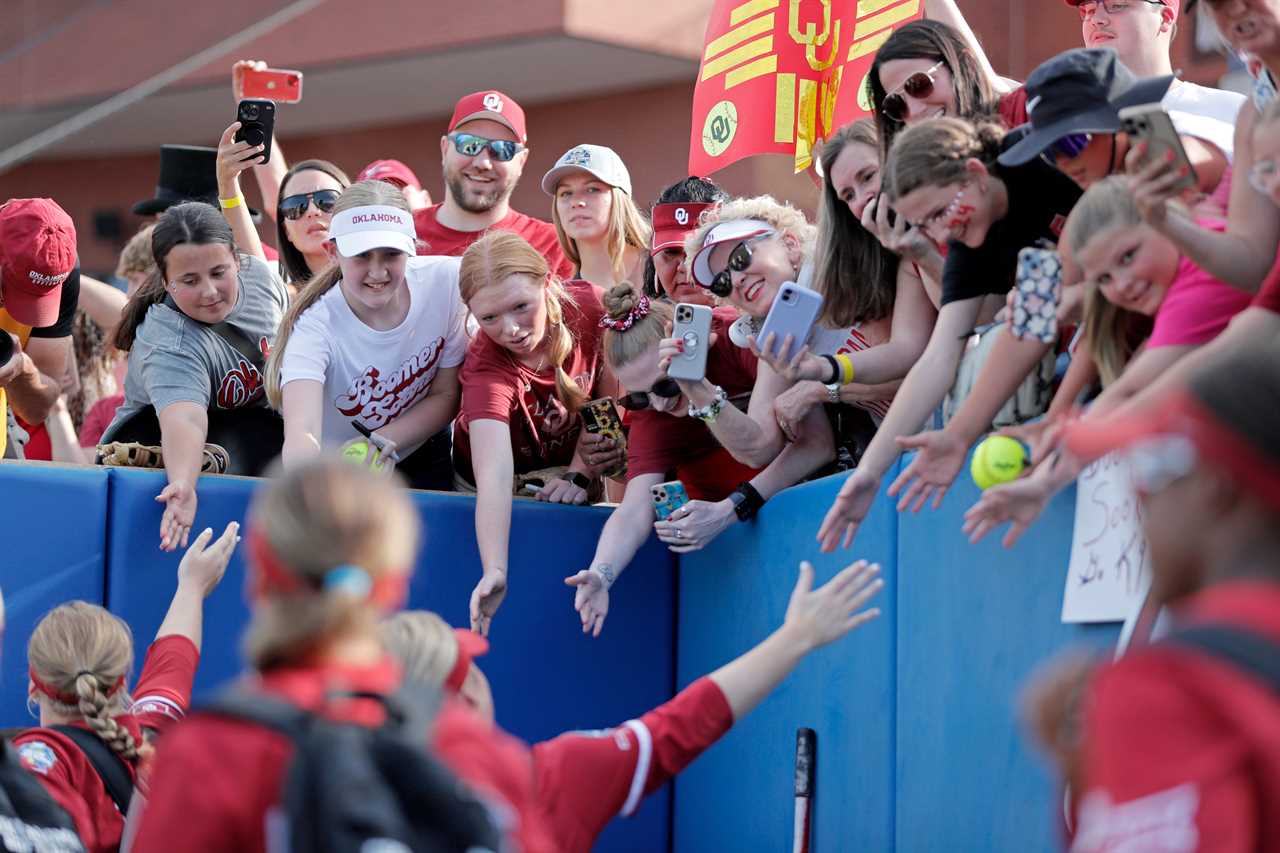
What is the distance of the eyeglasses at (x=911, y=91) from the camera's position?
3979 millimetres

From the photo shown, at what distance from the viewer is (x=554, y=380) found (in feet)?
17.4

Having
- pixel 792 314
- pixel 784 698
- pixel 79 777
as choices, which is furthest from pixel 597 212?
→ pixel 79 777

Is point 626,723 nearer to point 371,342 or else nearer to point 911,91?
point 911,91

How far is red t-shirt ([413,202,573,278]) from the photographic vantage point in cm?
616

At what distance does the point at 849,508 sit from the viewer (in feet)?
11.9

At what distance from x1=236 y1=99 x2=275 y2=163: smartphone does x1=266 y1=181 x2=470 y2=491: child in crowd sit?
1.01m

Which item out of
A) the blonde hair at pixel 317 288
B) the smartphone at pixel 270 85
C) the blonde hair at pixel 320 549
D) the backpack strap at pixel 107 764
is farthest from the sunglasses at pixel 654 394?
the blonde hair at pixel 320 549

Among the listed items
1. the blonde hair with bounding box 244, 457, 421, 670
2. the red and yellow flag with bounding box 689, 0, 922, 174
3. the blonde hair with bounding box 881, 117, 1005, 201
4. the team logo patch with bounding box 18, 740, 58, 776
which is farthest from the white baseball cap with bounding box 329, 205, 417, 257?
the blonde hair with bounding box 244, 457, 421, 670

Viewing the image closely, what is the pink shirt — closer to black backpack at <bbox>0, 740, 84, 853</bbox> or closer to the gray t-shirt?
black backpack at <bbox>0, 740, 84, 853</bbox>

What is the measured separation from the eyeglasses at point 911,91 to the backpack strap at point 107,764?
7.75 ft

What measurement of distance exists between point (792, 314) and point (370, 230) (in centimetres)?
155

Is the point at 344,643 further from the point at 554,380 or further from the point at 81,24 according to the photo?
the point at 81,24

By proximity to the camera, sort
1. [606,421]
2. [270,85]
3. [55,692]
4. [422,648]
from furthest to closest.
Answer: [270,85]
[606,421]
[55,692]
[422,648]

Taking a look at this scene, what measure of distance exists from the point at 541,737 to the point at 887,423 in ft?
6.80
